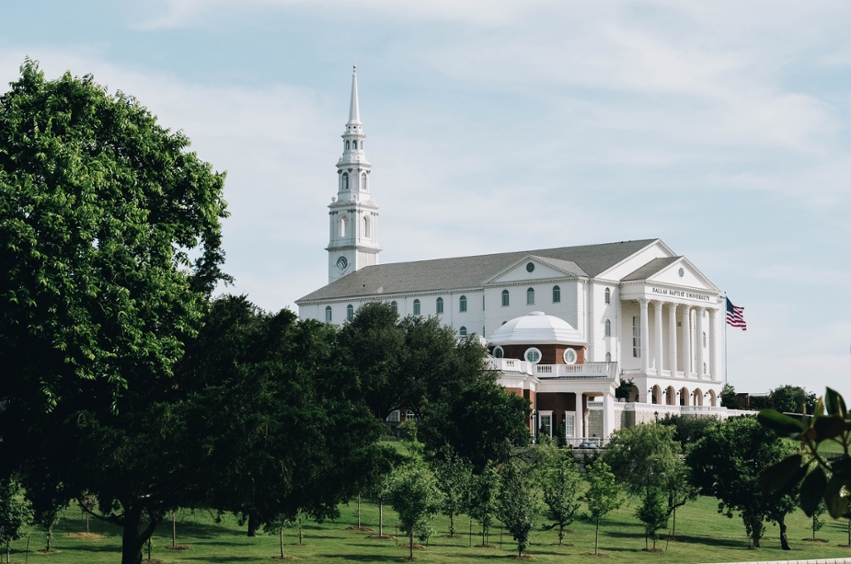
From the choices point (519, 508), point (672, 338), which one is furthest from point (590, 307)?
point (519, 508)

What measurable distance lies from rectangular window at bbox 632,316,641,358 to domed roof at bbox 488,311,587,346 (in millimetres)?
19802

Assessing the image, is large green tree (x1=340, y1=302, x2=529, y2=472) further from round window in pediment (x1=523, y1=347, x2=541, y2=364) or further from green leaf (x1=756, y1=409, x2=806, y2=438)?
green leaf (x1=756, y1=409, x2=806, y2=438)

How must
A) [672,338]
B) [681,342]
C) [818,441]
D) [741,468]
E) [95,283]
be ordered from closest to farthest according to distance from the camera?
[818,441], [95,283], [741,468], [672,338], [681,342]

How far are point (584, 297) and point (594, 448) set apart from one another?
120 ft

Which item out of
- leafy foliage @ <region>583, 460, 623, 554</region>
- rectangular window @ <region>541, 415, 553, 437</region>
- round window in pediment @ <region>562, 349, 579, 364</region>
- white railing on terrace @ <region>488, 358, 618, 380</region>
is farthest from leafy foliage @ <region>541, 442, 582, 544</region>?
round window in pediment @ <region>562, 349, 579, 364</region>

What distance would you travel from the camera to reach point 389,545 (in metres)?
41.9

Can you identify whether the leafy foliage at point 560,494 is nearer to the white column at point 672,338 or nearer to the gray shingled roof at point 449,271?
the gray shingled roof at point 449,271

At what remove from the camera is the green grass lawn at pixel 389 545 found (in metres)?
36.5

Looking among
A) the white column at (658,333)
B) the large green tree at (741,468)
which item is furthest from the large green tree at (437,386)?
the white column at (658,333)

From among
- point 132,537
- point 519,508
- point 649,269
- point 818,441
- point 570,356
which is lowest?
point 132,537

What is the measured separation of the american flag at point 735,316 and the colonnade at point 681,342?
12914 millimetres

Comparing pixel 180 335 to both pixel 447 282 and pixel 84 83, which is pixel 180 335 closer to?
pixel 84 83

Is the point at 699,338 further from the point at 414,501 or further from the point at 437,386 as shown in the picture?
the point at 414,501

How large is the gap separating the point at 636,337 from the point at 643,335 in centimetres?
265
